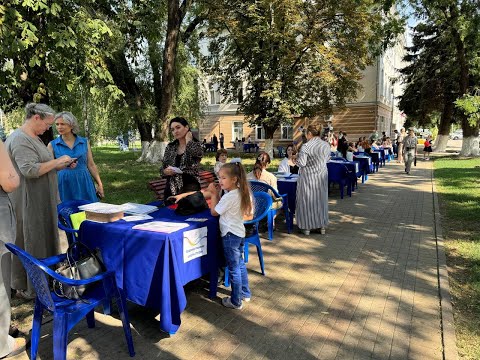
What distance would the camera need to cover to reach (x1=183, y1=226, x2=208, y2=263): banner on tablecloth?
2996 mm

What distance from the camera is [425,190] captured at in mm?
10625

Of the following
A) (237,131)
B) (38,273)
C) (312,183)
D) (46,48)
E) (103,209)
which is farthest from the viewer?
(237,131)

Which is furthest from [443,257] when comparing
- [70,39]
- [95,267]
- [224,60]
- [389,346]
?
[224,60]

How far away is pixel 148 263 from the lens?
2.86m

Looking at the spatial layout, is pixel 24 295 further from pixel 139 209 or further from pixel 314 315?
pixel 314 315

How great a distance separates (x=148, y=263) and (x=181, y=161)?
1636 millimetres

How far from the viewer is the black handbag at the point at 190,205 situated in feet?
11.8

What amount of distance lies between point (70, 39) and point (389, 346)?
17.9 feet

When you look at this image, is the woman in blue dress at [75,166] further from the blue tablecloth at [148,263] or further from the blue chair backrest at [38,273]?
the blue chair backrest at [38,273]

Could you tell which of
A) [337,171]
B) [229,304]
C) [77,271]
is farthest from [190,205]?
[337,171]

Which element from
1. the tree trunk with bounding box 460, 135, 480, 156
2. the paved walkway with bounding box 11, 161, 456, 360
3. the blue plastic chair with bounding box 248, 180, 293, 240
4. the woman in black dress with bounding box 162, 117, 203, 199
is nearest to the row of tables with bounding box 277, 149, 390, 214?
the blue plastic chair with bounding box 248, 180, 293, 240

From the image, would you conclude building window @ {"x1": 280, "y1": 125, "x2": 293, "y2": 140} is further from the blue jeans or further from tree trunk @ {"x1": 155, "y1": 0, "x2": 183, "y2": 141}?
the blue jeans

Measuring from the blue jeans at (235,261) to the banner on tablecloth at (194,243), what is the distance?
0.21 meters

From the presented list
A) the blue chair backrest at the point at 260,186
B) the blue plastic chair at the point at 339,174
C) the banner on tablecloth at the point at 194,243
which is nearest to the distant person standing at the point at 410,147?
the blue plastic chair at the point at 339,174
